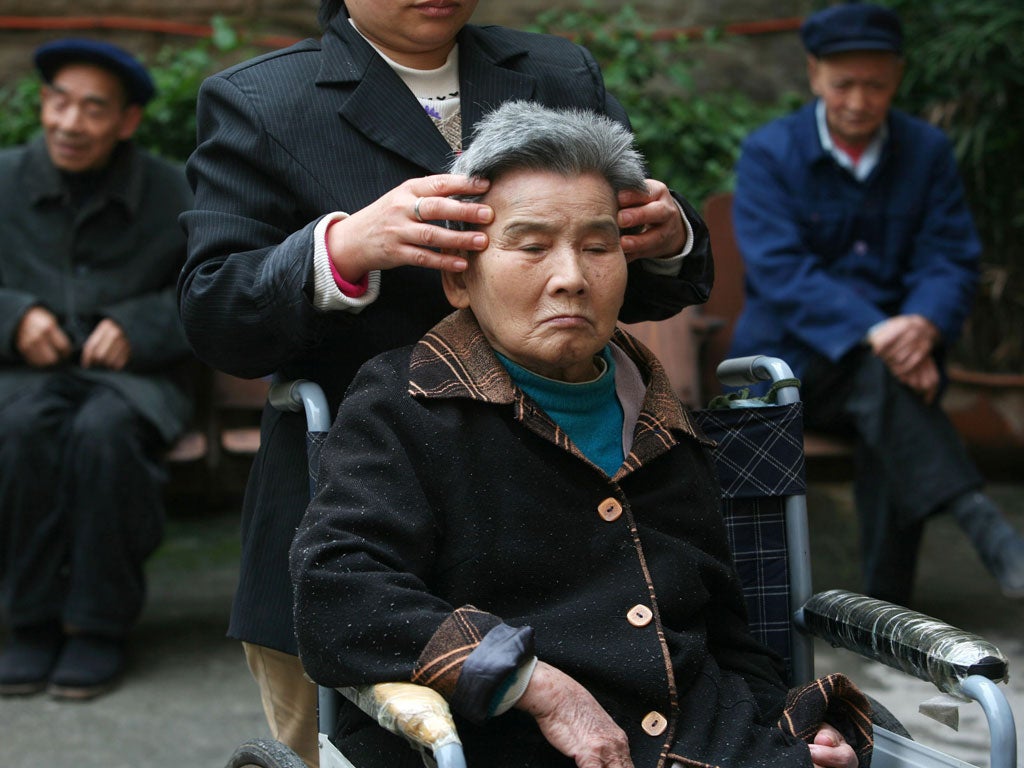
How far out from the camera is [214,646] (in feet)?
14.7

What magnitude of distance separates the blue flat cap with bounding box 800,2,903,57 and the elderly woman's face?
261 cm

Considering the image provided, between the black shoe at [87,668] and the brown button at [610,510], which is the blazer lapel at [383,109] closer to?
the brown button at [610,510]

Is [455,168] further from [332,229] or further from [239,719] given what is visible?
[239,719]

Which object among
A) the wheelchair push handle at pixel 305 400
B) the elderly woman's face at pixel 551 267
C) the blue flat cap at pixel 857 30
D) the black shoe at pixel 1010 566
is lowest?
the black shoe at pixel 1010 566

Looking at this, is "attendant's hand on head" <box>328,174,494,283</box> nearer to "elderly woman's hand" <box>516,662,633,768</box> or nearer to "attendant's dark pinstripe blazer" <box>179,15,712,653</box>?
"attendant's dark pinstripe blazer" <box>179,15,712,653</box>

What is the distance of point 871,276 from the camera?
4602mm

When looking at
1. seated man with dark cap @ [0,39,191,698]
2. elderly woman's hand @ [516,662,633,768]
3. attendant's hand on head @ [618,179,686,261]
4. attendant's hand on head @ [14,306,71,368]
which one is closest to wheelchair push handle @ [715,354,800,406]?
attendant's hand on head @ [618,179,686,261]

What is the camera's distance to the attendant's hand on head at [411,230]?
2061 millimetres

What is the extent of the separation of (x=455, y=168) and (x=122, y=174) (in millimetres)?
2622

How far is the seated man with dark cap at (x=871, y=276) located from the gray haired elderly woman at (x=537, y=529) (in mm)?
2248

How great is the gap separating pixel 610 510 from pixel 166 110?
388 centimetres

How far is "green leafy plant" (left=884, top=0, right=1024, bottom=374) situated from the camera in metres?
5.56

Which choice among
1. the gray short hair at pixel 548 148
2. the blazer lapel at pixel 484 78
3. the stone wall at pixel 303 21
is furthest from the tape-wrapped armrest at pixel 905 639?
the stone wall at pixel 303 21

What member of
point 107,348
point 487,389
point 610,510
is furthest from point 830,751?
point 107,348
